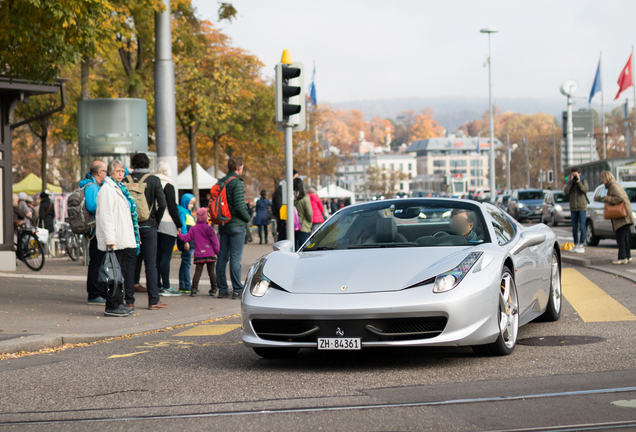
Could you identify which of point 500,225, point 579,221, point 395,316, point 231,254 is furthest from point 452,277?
point 579,221

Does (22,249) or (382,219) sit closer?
(382,219)

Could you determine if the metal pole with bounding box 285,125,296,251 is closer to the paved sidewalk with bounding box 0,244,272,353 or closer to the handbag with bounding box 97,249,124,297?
the paved sidewalk with bounding box 0,244,272,353

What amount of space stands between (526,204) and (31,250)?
108 feet

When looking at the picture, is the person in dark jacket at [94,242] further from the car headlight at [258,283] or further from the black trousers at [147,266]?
the car headlight at [258,283]

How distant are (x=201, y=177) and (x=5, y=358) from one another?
33.7 metres

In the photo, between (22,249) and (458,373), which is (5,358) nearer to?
(458,373)

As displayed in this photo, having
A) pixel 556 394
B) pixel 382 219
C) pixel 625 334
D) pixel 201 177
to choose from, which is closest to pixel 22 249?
pixel 382 219

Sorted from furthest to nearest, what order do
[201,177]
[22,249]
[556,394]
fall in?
[201,177] < [22,249] < [556,394]

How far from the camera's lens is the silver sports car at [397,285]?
19.3 feet

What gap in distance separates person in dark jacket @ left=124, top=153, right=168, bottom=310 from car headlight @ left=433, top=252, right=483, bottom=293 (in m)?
5.00

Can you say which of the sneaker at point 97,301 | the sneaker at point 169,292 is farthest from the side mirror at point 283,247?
the sneaker at point 169,292

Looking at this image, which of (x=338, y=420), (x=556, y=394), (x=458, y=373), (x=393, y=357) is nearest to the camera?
(x=338, y=420)

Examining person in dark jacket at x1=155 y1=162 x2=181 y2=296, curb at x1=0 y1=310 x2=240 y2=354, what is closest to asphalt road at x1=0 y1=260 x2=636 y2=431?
curb at x1=0 y1=310 x2=240 y2=354

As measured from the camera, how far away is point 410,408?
4.84 m
